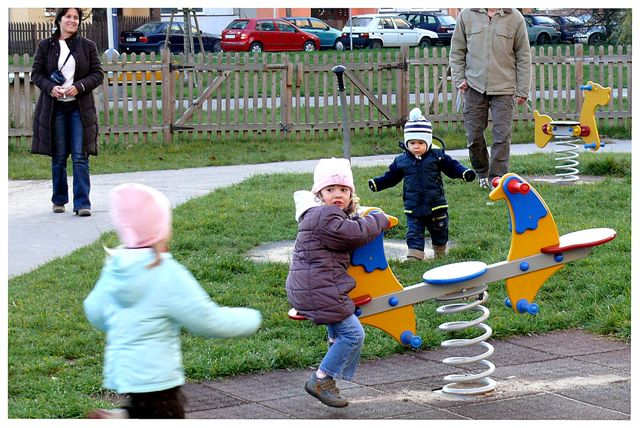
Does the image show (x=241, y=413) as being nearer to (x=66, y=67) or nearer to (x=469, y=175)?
(x=469, y=175)

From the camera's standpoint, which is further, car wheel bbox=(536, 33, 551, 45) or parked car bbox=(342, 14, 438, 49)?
parked car bbox=(342, 14, 438, 49)

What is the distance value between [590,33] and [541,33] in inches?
74.4

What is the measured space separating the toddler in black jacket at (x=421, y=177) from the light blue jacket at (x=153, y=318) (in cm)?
365

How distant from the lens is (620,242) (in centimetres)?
809

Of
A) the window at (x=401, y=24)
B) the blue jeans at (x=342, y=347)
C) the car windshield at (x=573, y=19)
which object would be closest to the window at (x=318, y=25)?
the window at (x=401, y=24)

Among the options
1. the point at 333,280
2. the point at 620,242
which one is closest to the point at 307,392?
the point at 333,280

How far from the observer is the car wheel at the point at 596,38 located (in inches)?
1421

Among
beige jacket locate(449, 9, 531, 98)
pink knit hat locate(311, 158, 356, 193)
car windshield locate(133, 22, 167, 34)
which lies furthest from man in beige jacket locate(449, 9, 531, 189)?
car windshield locate(133, 22, 167, 34)

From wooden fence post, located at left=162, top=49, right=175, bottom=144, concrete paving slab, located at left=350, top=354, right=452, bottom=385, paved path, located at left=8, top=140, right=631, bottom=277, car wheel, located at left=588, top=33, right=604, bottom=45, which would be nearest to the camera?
concrete paving slab, located at left=350, top=354, right=452, bottom=385

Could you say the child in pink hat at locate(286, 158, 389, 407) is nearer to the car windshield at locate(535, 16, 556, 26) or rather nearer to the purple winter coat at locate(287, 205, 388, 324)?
the purple winter coat at locate(287, 205, 388, 324)

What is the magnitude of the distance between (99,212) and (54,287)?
297 centimetres

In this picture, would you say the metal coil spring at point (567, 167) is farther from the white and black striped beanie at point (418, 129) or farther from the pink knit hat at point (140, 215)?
the pink knit hat at point (140, 215)

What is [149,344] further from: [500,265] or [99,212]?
[99,212]

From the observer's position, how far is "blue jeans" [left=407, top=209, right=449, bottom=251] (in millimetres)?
7613
